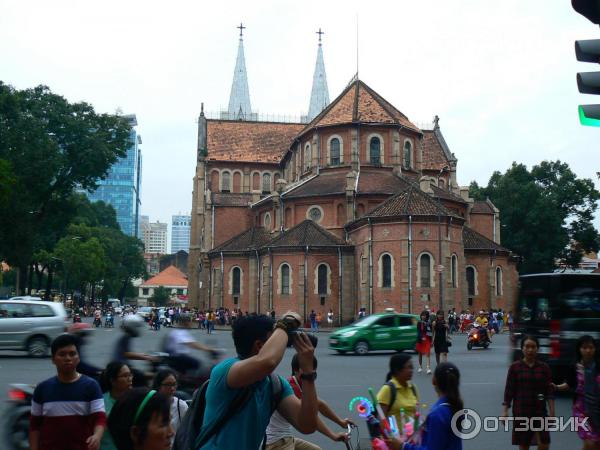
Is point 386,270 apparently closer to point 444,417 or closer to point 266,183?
point 266,183

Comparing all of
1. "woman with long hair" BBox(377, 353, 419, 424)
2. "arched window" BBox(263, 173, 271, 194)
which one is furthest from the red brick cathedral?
"woman with long hair" BBox(377, 353, 419, 424)

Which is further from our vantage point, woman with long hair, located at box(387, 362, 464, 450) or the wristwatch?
woman with long hair, located at box(387, 362, 464, 450)

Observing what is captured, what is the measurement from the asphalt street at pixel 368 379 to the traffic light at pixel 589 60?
18.1 feet

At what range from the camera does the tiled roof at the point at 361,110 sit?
53594 millimetres

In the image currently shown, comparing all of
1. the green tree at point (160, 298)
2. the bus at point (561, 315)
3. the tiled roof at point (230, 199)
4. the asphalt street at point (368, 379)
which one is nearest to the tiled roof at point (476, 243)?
Answer: the tiled roof at point (230, 199)

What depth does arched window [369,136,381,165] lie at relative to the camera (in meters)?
52.9

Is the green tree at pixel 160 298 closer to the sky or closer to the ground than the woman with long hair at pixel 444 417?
closer to the sky

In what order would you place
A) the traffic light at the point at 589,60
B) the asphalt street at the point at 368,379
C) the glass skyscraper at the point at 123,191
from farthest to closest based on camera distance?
→ the glass skyscraper at the point at 123,191 < the asphalt street at the point at 368,379 < the traffic light at the point at 589,60

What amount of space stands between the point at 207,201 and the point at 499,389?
5035cm

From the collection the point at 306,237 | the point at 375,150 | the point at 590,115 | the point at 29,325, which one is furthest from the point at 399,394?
the point at 375,150

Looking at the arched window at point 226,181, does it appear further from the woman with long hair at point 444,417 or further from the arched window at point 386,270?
the woman with long hair at point 444,417

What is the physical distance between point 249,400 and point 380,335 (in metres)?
21.7

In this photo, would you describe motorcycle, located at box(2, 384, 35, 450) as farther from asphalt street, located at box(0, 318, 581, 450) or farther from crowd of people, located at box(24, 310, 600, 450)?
asphalt street, located at box(0, 318, 581, 450)

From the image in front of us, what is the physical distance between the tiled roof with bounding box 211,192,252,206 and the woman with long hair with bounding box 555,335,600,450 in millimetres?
55093
